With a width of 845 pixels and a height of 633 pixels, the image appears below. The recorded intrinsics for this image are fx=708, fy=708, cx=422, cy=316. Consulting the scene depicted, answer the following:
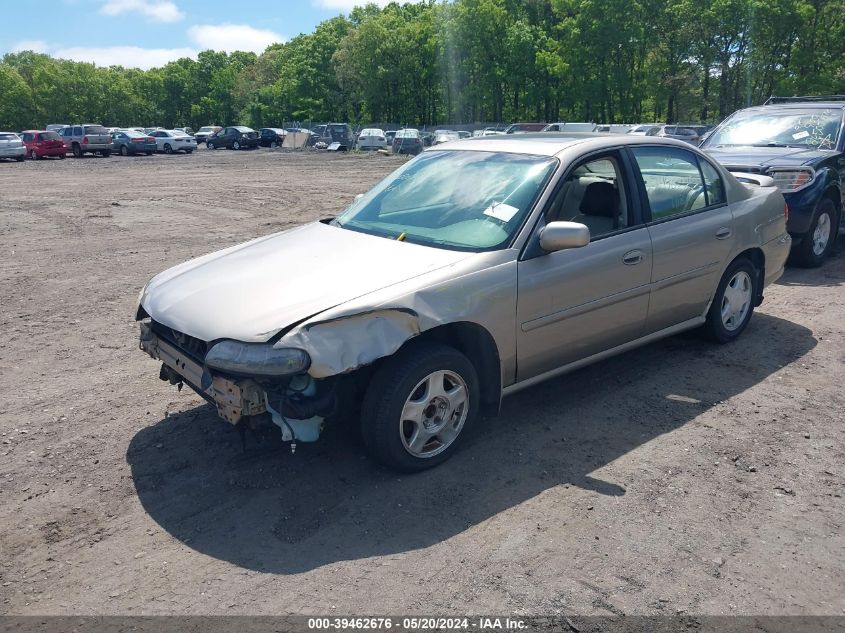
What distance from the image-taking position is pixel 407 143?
1699 inches

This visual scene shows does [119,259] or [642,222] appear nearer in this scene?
[642,222]

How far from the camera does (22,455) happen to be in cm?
415

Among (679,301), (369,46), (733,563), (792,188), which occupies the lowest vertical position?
(733,563)

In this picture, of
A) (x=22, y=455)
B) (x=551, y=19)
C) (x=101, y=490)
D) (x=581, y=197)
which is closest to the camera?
(x=101, y=490)

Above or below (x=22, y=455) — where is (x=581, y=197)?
above

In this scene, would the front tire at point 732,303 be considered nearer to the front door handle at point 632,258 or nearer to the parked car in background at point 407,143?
the front door handle at point 632,258

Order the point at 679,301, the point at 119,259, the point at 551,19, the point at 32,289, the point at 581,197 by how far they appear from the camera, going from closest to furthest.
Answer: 1. the point at 581,197
2. the point at 679,301
3. the point at 32,289
4. the point at 119,259
5. the point at 551,19

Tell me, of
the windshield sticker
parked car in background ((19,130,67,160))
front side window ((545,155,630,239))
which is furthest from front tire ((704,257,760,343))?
parked car in background ((19,130,67,160))

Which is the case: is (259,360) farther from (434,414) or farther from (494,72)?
(494,72)

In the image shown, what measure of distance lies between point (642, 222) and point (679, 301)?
726mm

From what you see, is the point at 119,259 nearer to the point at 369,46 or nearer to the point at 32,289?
the point at 32,289

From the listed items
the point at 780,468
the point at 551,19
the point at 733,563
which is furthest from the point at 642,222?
the point at 551,19

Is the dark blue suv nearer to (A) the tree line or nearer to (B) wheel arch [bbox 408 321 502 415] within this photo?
(B) wheel arch [bbox 408 321 502 415]

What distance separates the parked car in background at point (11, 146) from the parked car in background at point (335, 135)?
68.7 ft
